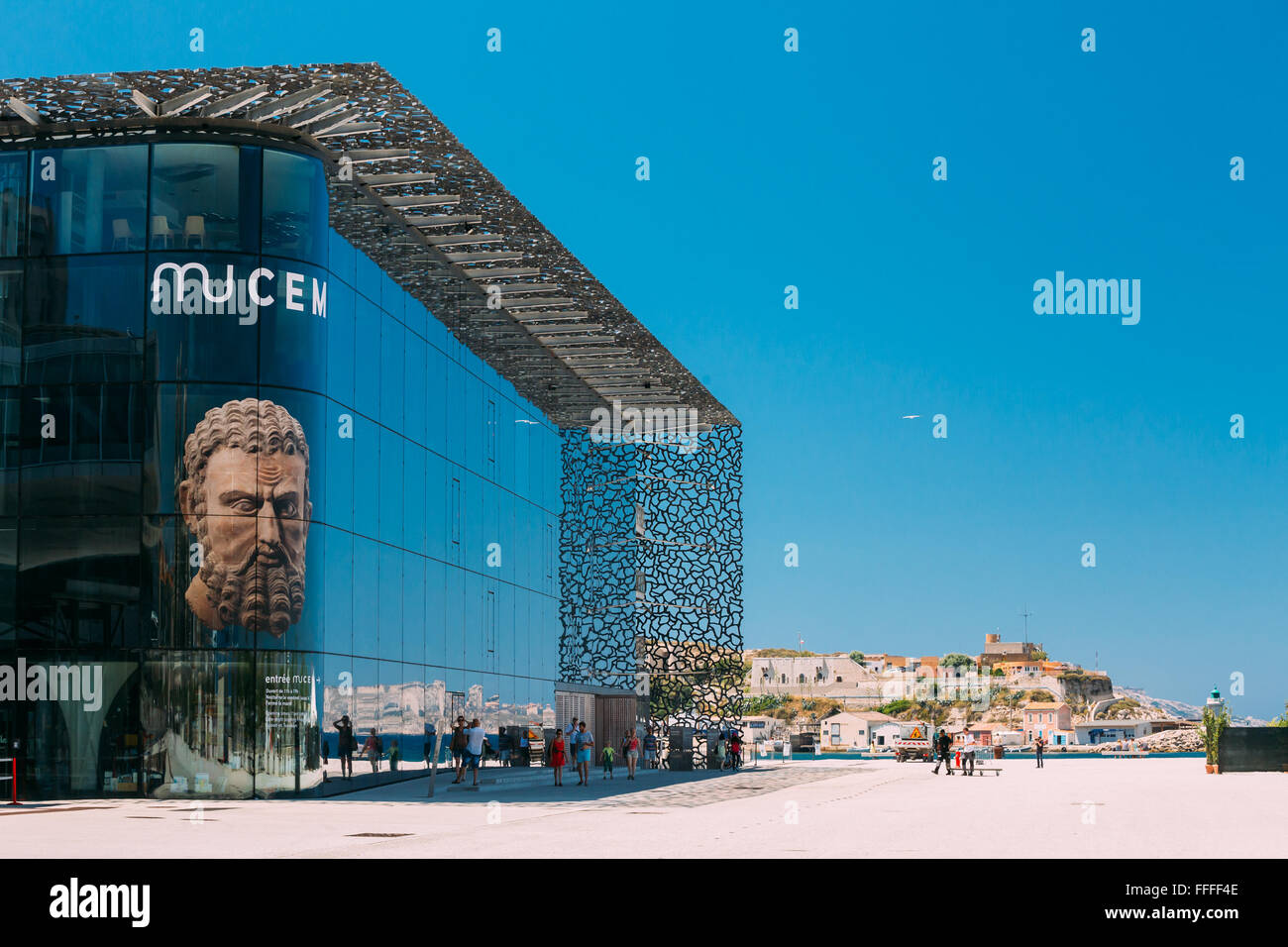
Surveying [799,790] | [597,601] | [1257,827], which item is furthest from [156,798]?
[597,601]

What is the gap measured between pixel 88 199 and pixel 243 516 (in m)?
6.45

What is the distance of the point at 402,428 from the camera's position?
34625mm

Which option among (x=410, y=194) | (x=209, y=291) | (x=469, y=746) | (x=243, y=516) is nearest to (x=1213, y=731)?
(x=469, y=746)

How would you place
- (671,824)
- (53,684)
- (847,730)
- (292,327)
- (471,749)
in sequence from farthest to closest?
(847,730) → (471,749) → (292,327) → (53,684) → (671,824)

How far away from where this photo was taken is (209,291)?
2684 centimetres

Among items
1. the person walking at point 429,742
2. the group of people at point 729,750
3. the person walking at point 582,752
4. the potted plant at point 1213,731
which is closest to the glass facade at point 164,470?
the person walking at point 429,742

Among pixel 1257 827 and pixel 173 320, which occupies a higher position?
pixel 173 320

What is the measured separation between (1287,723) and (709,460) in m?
20.9

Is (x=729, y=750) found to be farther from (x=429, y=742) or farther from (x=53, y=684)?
(x=53, y=684)

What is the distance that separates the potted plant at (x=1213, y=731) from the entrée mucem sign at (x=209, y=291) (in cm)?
3064

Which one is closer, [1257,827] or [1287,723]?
[1257,827]
